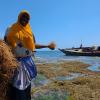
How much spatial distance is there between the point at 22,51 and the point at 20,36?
0.69 ft

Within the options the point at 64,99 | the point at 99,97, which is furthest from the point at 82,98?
the point at 64,99

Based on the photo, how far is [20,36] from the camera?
5426 mm

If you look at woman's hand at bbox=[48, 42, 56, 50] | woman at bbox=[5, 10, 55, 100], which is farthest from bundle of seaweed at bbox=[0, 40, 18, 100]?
woman's hand at bbox=[48, 42, 56, 50]

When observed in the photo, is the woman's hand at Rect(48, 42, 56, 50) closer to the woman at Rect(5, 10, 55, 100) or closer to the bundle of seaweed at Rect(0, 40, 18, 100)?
the woman at Rect(5, 10, 55, 100)

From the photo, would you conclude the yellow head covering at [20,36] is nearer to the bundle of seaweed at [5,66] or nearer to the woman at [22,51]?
the woman at [22,51]

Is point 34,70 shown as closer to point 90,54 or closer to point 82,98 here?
point 82,98

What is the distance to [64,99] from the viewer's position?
8961 millimetres

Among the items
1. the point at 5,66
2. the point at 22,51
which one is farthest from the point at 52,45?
the point at 5,66

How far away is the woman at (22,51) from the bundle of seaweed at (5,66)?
0.66 feet

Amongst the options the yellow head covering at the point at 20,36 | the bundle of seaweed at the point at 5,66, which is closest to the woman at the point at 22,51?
the yellow head covering at the point at 20,36

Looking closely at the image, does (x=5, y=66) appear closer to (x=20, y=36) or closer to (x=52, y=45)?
(x=20, y=36)

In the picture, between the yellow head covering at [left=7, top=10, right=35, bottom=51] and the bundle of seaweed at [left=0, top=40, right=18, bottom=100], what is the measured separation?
11.5 inches

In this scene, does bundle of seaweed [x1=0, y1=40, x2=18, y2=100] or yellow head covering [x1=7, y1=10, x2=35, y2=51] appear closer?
bundle of seaweed [x1=0, y1=40, x2=18, y2=100]

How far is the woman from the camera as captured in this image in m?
5.33
